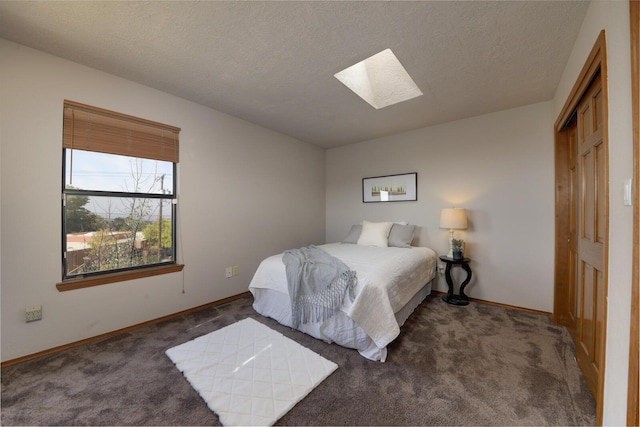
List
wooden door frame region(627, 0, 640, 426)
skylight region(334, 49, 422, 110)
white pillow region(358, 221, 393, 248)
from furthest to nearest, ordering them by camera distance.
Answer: white pillow region(358, 221, 393, 248) → skylight region(334, 49, 422, 110) → wooden door frame region(627, 0, 640, 426)

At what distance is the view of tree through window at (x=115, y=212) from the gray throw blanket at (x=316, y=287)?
154 centimetres

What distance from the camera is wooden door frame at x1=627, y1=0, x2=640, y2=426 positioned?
0.84m

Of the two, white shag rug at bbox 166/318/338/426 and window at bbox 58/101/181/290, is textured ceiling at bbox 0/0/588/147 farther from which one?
white shag rug at bbox 166/318/338/426

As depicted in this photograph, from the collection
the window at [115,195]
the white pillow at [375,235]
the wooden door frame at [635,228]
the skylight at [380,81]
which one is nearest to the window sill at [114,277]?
the window at [115,195]


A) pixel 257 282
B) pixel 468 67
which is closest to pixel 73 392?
pixel 257 282

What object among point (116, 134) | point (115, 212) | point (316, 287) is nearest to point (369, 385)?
point (316, 287)

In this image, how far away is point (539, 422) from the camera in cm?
128

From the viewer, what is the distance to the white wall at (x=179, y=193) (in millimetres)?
1786

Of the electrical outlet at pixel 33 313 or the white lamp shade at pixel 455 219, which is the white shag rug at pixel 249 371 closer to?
the electrical outlet at pixel 33 313

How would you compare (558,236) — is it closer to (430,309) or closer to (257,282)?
(430,309)

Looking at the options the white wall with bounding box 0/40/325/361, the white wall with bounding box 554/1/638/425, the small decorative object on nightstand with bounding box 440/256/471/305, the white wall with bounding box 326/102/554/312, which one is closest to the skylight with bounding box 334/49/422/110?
the white wall with bounding box 326/102/554/312

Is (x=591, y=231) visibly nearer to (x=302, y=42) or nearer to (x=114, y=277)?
(x=302, y=42)

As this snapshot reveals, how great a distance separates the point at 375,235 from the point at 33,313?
3.49 m

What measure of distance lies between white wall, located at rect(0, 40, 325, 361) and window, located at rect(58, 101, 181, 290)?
92 millimetres
